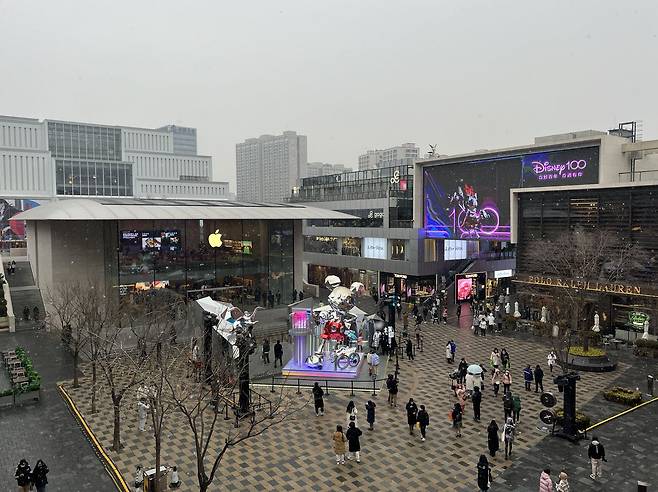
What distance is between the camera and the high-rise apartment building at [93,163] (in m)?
88.8

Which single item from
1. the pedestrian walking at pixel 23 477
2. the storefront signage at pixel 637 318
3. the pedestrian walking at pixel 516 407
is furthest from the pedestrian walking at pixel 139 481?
the storefront signage at pixel 637 318

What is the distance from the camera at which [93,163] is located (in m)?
96.8

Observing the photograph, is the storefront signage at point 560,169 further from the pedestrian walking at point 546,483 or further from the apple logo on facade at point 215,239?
the pedestrian walking at point 546,483

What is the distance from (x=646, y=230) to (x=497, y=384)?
15812mm

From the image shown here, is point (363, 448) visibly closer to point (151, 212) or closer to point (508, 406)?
point (508, 406)

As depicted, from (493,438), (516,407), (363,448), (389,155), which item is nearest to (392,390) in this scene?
(363,448)

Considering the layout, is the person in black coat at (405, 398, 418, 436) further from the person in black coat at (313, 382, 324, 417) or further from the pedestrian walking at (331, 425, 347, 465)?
the person in black coat at (313, 382, 324, 417)

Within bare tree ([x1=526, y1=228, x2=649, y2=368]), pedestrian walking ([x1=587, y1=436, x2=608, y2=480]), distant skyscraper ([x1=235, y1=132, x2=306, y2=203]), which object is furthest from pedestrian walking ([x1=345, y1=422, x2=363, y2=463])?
distant skyscraper ([x1=235, y1=132, x2=306, y2=203])

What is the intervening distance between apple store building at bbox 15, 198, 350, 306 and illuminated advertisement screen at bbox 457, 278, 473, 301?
14.3m

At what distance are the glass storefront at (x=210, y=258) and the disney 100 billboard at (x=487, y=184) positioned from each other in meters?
13.2

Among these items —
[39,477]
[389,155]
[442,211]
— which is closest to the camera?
[39,477]

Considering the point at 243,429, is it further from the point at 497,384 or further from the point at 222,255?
the point at 222,255

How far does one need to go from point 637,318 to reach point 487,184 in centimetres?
1458

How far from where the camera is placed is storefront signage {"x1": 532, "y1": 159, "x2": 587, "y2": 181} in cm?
3447
